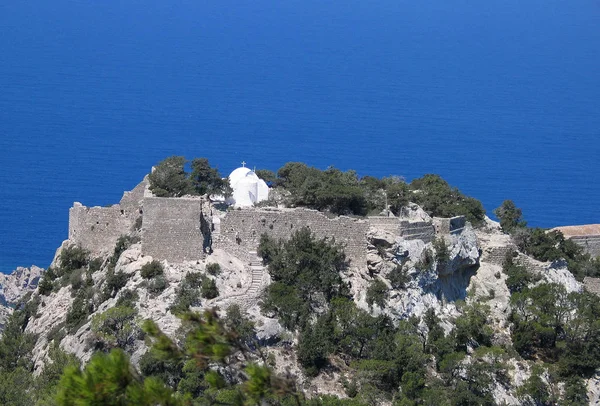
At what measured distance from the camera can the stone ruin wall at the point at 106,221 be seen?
42094 mm

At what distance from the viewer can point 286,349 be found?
1465 inches

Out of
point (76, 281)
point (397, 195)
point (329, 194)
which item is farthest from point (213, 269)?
point (397, 195)

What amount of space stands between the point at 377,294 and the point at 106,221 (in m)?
8.92

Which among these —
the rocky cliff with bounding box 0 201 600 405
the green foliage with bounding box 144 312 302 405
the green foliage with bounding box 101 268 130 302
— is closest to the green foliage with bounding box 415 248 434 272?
the rocky cliff with bounding box 0 201 600 405

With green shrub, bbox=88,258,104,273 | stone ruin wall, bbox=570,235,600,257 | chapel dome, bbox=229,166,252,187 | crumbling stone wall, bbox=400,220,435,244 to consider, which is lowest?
green shrub, bbox=88,258,104,273

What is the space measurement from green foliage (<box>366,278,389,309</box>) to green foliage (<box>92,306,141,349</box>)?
679 cm

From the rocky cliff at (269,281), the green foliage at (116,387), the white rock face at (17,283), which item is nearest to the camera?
the green foliage at (116,387)

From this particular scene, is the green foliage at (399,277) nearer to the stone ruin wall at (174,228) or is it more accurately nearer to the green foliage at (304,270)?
the green foliage at (304,270)

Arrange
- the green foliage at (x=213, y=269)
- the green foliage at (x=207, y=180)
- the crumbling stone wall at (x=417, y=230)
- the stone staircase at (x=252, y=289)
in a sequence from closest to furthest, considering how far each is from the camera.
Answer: the stone staircase at (x=252, y=289), the green foliage at (x=213, y=269), the crumbling stone wall at (x=417, y=230), the green foliage at (x=207, y=180)

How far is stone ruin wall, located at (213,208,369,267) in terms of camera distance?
1543 inches

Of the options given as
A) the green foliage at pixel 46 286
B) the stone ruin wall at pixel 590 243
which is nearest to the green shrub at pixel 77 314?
the green foliage at pixel 46 286

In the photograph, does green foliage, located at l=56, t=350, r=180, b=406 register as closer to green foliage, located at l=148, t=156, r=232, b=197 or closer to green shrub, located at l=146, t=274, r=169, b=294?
green shrub, located at l=146, t=274, r=169, b=294

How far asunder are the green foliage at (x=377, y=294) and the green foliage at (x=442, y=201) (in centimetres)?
630

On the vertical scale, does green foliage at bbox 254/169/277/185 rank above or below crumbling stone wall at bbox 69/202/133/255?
above
